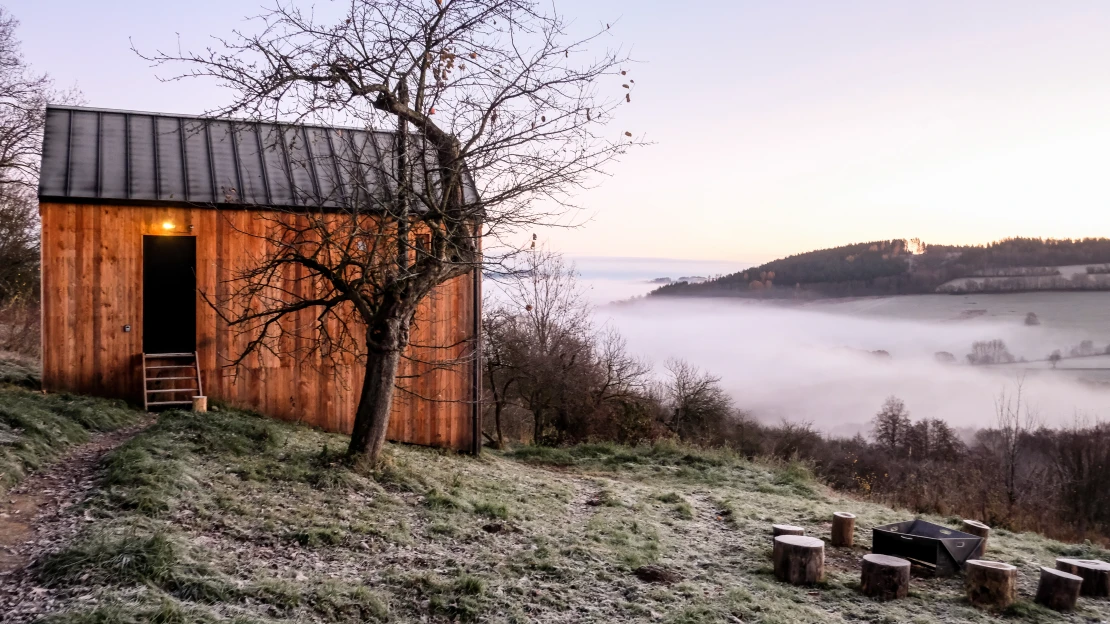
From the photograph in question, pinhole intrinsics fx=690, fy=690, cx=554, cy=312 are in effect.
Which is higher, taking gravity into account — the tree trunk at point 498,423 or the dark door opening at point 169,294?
the dark door opening at point 169,294

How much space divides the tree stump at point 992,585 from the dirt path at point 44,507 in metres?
6.95

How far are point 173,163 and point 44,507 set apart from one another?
273 inches

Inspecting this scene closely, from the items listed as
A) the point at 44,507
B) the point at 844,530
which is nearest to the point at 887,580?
the point at 844,530

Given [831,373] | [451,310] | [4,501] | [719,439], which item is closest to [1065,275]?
[831,373]

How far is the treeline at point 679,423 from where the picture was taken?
17.3 metres

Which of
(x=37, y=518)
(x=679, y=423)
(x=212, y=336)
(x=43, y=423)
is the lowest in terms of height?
(x=679, y=423)

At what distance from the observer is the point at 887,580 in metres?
5.71

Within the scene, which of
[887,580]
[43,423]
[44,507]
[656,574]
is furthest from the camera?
[43,423]

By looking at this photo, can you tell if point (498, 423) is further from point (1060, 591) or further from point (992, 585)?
point (1060, 591)

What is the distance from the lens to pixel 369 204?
24.9 feet

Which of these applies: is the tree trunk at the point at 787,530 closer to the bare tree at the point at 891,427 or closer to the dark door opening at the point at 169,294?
the dark door opening at the point at 169,294

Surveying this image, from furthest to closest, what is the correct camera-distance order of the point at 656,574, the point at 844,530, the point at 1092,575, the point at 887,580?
the point at 844,530
the point at 1092,575
the point at 656,574
the point at 887,580

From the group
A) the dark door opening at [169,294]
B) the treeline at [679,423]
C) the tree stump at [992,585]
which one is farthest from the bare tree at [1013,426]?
the dark door opening at [169,294]

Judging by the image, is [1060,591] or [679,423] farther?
[679,423]
